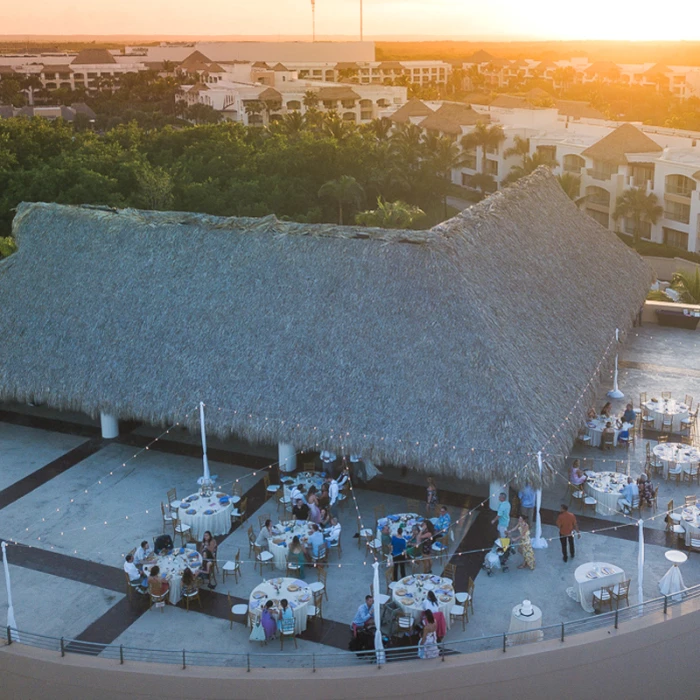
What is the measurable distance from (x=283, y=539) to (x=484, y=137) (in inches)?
2144

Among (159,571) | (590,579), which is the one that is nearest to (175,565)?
(159,571)

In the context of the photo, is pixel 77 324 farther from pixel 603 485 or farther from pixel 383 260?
pixel 603 485

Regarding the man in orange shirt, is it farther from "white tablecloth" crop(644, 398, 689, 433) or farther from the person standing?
"white tablecloth" crop(644, 398, 689, 433)

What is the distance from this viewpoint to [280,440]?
1856 cm

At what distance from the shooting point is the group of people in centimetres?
1518

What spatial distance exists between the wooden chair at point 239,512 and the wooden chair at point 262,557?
4.67 feet

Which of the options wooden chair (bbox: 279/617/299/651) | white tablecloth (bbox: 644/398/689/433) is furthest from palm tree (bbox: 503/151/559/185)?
wooden chair (bbox: 279/617/299/651)

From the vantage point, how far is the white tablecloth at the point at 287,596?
14.6 m

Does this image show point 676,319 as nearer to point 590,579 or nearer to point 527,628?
point 590,579

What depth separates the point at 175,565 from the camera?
15.9 metres

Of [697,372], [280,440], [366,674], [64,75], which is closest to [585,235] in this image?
[697,372]

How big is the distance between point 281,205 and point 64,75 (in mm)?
95342

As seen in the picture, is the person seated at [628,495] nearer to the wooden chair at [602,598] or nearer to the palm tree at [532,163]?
the wooden chair at [602,598]

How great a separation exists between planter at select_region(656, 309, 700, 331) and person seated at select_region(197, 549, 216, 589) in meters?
18.9
